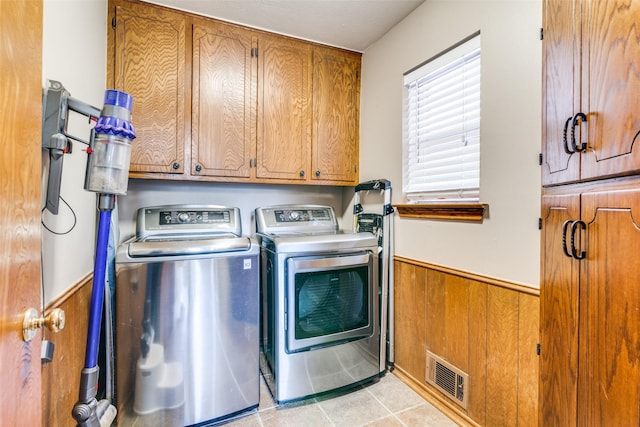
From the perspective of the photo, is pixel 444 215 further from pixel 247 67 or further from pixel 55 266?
pixel 55 266

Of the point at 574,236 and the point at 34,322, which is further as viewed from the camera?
the point at 574,236

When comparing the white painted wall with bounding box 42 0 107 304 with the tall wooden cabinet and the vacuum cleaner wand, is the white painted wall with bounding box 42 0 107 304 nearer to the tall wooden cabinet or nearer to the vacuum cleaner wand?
the vacuum cleaner wand

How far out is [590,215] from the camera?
84 centimetres

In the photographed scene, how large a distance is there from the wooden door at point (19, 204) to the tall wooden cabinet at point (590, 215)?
4.19 ft

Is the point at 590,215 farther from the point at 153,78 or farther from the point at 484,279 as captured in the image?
the point at 153,78

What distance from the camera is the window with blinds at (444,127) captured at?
1649 millimetres

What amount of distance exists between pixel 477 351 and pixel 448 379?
29 cm

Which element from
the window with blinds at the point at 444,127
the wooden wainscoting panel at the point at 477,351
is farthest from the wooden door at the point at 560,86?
the wooden wainscoting panel at the point at 477,351

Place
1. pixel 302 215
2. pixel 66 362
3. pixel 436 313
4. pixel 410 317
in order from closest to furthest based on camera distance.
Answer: pixel 66 362, pixel 436 313, pixel 410 317, pixel 302 215

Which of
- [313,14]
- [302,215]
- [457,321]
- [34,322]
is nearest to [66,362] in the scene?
[34,322]

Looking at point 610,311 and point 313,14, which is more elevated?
point 313,14

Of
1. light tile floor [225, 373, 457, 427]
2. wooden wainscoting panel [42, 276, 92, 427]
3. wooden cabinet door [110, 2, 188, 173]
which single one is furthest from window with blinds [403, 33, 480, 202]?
wooden wainscoting panel [42, 276, 92, 427]

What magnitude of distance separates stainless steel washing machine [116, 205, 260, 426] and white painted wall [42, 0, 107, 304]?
0.76 feet

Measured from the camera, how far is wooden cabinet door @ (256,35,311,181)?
2.21m
